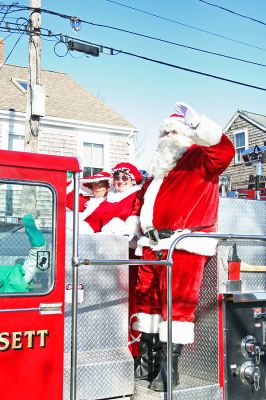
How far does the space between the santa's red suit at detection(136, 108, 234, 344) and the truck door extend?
0.88 m

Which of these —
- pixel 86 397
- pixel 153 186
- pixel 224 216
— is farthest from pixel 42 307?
pixel 224 216

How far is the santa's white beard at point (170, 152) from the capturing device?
12.9ft

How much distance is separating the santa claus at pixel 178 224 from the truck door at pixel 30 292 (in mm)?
800

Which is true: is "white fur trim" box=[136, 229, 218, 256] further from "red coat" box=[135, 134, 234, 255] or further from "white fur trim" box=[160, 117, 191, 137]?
"white fur trim" box=[160, 117, 191, 137]

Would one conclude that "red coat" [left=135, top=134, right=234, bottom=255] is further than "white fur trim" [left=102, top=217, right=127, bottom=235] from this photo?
No

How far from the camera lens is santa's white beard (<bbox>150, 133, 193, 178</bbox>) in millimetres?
3943

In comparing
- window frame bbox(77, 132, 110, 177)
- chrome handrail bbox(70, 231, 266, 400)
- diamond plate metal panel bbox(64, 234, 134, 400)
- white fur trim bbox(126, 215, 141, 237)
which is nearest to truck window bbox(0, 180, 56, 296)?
chrome handrail bbox(70, 231, 266, 400)

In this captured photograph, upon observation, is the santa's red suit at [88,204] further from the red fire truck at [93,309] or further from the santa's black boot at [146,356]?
the santa's black boot at [146,356]

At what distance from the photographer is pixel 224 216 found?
407 centimetres

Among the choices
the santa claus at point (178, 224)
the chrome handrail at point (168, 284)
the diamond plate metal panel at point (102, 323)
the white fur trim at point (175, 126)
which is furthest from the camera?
the white fur trim at point (175, 126)

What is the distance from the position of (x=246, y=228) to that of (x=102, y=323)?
1363 millimetres

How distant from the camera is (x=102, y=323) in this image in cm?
353

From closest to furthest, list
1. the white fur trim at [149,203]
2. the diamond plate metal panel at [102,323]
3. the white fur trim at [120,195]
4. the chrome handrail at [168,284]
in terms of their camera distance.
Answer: the chrome handrail at [168,284], the diamond plate metal panel at [102,323], the white fur trim at [149,203], the white fur trim at [120,195]

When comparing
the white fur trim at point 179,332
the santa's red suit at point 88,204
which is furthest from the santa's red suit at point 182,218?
the santa's red suit at point 88,204
